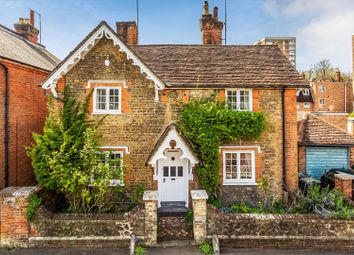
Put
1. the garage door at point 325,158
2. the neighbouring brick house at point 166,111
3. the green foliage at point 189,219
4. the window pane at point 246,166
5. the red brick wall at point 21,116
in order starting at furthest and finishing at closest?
the garage door at point 325,158 < the red brick wall at point 21,116 < the window pane at point 246,166 < the neighbouring brick house at point 166,111 < the green foliage at point 189,219

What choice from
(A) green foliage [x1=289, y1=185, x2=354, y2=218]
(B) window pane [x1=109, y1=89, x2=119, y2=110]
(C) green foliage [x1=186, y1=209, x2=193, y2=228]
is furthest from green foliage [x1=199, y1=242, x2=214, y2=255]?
(B) window pane [x1=109, y1=89, x2=119, y2=110]

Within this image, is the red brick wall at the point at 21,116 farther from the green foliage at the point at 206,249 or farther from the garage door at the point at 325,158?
the garage door at the point at 325,158

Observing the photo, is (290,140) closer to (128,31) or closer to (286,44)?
(286,44)

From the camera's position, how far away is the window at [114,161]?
1189 cm

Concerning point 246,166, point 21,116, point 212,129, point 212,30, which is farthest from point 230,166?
point 21,116

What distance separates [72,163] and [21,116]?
19.9 feet

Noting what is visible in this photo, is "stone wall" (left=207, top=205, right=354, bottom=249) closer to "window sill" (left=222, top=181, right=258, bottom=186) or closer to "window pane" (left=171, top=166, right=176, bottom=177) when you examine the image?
"window sill" (left=222, top=181, right=258, bottom=186)

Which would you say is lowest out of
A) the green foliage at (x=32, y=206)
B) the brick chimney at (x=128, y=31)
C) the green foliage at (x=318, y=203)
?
the green foliage at (x=318, y=203)

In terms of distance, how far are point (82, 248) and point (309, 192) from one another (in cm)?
1092

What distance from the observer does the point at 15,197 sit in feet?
32.0

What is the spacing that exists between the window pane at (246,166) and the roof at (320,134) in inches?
228

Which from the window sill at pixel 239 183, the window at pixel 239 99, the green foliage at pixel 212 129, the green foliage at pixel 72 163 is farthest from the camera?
the window at pixel 239 99

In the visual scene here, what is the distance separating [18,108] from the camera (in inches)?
571

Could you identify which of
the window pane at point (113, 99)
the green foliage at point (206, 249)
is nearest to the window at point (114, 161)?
the window pane at point (113, 99)
